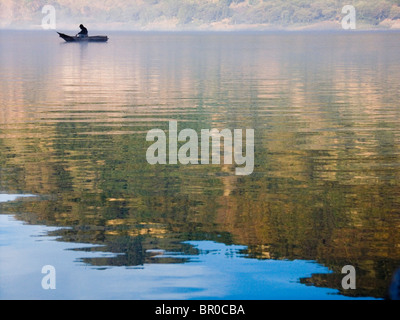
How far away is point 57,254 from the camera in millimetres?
14289

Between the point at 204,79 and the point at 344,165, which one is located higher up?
the point at 204,79

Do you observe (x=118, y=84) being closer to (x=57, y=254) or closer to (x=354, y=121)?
(x=354, y=121)

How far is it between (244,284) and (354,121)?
22.0 metres

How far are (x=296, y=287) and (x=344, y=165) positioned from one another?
35.6ft

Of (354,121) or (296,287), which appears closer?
(296,287)

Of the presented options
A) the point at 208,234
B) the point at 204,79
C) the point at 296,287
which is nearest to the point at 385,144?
the point at 208,234

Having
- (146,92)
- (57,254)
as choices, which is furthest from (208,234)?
(146,92)

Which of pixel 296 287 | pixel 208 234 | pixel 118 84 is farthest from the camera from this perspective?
pixel 118 84

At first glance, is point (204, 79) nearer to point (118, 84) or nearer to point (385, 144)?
point (118, 84)

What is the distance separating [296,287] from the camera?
12.5 meters
